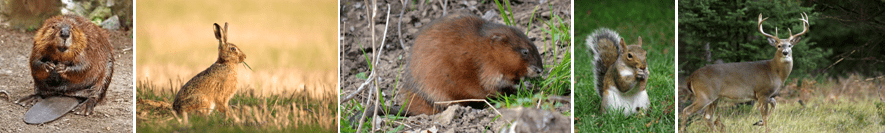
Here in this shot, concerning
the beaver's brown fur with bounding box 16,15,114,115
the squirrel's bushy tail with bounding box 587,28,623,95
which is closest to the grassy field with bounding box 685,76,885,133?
the squirrel's bushy tail with bounding box 587,28,623,95

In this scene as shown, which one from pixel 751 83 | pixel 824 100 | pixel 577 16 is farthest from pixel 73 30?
pixel 824 100

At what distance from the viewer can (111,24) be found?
3.62 m

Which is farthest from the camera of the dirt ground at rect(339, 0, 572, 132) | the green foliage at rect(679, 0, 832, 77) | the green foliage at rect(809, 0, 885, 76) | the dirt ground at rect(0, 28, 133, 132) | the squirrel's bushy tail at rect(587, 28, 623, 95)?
the green foliage at rect(809, 0, 885, 76)

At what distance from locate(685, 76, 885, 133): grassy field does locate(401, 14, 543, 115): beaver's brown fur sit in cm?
107

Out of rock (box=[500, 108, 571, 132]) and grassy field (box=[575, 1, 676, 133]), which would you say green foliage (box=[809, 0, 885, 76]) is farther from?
rock (box=[500, 108, 571, 132])

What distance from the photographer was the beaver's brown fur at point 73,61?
11.6 feet

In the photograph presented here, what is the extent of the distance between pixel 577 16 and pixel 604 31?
167mm

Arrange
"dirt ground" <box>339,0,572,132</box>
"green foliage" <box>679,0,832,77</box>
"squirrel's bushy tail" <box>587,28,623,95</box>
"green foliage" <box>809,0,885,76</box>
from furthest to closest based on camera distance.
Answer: "green foliage" <box>809,0,885,76</box>
"dirt ground" <box>339,0,572,132</box>
"green foliage" <box>679,0,832,77</box>
"squirrel's bushy tail" <box>587,28,623,95</box>

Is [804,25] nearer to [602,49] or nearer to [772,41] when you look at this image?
[772,41]

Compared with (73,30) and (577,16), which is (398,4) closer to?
(577,16)

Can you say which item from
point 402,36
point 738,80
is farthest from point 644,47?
point 402,36

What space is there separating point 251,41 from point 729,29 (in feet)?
8.98

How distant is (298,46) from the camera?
136 inches

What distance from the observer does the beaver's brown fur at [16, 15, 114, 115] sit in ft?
11.6
